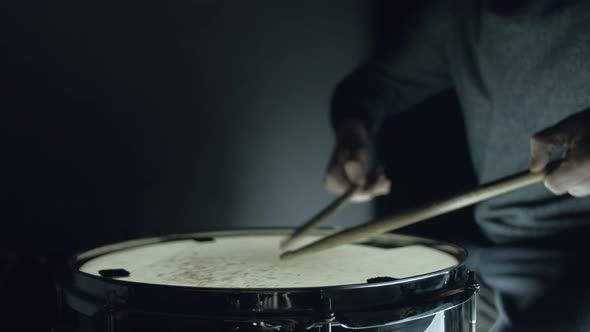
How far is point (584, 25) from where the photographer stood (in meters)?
1.27

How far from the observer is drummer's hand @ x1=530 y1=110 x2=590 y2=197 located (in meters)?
1.04

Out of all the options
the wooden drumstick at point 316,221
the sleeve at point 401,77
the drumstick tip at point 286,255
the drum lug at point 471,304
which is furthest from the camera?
the sleeve at point 401,77

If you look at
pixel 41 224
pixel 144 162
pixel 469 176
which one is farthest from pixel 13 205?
pixel 469 176

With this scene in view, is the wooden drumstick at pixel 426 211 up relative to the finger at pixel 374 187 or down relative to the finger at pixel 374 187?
down

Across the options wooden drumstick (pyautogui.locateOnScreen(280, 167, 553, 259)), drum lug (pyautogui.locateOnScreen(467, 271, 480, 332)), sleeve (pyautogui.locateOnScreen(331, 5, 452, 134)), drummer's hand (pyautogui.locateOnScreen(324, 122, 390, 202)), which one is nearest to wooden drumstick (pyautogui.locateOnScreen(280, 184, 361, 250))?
drummer's hand (pyautogui.locateOnScreen(324, 122, 390, 202))

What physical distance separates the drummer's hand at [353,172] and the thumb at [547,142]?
447 mm

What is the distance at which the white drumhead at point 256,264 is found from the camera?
983mm

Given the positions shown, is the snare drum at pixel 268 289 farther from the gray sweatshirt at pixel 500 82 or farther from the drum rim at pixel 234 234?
the gray sweatshirt at pixel 500 82

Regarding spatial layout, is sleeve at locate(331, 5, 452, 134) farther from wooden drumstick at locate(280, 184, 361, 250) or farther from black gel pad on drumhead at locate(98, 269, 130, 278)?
black gel pad on drumhead at locate(98, 269, 130, 278)

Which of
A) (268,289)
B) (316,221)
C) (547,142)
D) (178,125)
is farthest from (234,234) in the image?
(547,142)

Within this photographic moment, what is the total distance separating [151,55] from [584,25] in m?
1.03

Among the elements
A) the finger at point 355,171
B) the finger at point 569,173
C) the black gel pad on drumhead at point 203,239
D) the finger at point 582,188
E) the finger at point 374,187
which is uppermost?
the finger at point 355,171

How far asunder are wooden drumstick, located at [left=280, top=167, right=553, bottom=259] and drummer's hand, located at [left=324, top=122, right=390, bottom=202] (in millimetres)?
304

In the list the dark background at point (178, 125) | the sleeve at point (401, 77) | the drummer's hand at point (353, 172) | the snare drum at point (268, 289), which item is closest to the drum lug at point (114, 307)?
the snare drum at point (268, 289)
